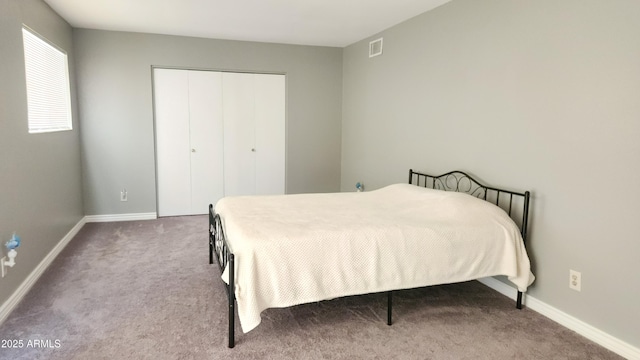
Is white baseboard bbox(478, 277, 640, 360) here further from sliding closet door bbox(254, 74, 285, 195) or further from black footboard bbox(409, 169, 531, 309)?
sliding closet door bbox(254, 74, 285, 195)

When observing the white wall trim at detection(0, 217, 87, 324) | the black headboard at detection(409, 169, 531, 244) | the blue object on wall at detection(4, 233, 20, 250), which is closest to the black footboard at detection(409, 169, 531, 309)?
the black headboard at detection(409, 169, 531, 244)

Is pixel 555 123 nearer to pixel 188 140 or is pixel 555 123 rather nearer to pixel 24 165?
pixel 24 165

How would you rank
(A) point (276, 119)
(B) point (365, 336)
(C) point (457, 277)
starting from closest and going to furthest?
(B) point (365, 336) → (C) point (457, 277) → (A) point (276, 119)

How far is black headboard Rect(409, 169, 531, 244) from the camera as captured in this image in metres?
2.78

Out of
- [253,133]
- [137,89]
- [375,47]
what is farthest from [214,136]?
[375,47]

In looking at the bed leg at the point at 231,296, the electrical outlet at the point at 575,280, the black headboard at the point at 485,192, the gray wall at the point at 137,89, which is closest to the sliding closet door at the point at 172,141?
the gray wall at the point at 137,89

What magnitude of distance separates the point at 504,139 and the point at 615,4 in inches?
40.4

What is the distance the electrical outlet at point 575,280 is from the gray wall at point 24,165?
350 cm

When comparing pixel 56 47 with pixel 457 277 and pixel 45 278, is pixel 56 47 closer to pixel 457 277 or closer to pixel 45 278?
pixel 45 278

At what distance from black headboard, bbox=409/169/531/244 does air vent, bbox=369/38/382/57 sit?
5.07 feet

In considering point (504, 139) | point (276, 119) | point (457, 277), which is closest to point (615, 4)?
point (504, 139)

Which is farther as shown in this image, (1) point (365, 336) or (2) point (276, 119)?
(2) point (276, 119)

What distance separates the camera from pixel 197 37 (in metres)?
A: 5.05

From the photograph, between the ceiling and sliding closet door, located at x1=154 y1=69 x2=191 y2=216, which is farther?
sliding closet door, located at x1=154 y1=69 x2=191 y2=216
